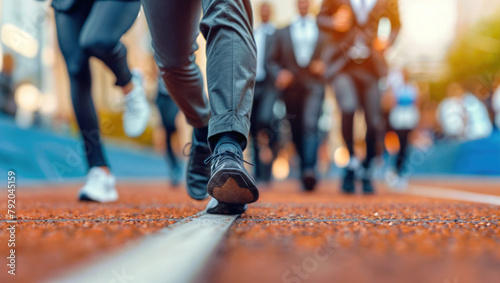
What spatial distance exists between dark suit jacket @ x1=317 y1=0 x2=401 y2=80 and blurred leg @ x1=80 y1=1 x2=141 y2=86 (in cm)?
220

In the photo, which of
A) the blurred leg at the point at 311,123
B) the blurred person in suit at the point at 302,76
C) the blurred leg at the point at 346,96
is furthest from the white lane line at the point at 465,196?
the blurred person in suit at the point at 302,76

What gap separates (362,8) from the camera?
426 centimetres

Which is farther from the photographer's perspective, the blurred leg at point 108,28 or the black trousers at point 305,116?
the black trousers at point 305,116

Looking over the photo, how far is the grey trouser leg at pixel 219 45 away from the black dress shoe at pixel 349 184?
113 inches

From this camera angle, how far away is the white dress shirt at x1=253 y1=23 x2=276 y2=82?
6.00 m

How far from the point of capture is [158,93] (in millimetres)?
5793

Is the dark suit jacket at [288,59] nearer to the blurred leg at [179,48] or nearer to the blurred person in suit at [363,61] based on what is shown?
the blurred person in suit at [363,61]

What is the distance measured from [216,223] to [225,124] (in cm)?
33

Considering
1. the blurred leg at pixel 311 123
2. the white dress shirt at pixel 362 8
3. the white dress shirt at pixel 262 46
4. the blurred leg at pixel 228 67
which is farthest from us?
the white dress shirt at pixel 262 46

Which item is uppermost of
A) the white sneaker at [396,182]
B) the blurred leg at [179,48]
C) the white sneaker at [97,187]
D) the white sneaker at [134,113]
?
the blurred leg at [179,48]

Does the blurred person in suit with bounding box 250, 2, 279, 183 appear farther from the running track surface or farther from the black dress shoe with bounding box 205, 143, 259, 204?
the running track surface

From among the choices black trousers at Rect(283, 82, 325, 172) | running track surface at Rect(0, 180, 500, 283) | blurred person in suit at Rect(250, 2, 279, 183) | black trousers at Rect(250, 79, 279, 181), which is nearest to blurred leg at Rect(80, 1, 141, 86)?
running track surface at Rect(0, 180, 500, 283)

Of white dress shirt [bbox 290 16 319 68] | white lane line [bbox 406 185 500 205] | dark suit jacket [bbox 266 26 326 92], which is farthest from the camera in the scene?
white dress shirt [bbox 290 16 319 68]

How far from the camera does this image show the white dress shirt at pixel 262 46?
600 cm
